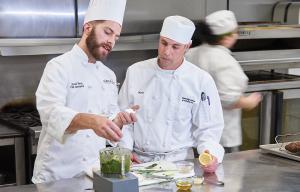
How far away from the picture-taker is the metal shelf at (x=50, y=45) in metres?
3.07

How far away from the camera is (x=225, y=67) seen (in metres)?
3.01

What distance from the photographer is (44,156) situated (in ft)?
7.47

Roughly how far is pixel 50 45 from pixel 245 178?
5.39ft

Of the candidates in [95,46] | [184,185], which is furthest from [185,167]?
[95,46]

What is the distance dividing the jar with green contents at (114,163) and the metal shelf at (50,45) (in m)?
→ 1.48

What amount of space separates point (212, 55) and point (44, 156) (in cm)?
124

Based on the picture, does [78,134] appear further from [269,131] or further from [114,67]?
[269,131]

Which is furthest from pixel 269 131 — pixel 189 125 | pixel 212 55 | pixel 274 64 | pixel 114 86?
pixel 114 86

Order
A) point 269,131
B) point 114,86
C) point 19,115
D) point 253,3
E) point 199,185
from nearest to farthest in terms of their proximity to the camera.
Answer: point 199,185
point 114,86
point 19,115
point 269,131
point 253,3

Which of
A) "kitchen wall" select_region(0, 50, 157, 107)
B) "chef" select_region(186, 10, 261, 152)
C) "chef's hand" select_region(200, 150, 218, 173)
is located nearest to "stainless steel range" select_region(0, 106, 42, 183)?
"kitchen wall" select_region(0, 50, 157, 107)

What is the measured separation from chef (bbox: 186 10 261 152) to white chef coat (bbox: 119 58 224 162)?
1.38ft

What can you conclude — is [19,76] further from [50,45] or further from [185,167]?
[185,167]

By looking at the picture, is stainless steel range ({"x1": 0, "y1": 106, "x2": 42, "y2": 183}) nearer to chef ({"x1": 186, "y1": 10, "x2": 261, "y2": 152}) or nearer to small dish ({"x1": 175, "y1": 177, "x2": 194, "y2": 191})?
chef ({"x1": 186, "y1": 10, "x2": 261, "y2": 152})

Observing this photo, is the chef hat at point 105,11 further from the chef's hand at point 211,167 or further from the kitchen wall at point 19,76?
the kitchen wall at point 19,76
